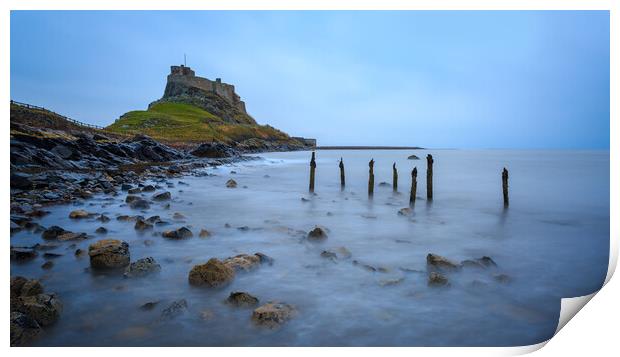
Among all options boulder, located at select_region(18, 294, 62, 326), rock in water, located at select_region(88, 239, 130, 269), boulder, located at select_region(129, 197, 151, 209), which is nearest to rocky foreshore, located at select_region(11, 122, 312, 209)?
boulder, located at select_region(129, 197, 151, 209)

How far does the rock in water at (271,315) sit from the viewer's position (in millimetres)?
4301

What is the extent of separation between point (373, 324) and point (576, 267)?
17.7 ft

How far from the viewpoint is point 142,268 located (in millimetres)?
5719

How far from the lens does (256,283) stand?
5617mm

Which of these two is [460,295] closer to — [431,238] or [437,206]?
[431,238]

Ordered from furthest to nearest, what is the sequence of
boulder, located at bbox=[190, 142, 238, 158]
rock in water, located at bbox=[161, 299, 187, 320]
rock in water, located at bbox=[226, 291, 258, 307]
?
boulder, located at bbox=[190, 142, 238, 158] < rock in water, located at bbox=[226, 291, 258, 307] < rock in water, located at bbox=[161, 299, 187, 320]

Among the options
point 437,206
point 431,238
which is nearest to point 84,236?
point 431,238

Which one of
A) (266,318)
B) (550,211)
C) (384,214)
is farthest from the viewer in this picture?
(550,211)

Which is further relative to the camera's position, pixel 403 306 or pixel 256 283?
pixel 256 283

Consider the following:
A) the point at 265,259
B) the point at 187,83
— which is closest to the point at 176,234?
the point at 265,259

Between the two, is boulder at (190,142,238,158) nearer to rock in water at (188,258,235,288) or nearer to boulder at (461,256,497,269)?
rock in water at (188,258,235,288)

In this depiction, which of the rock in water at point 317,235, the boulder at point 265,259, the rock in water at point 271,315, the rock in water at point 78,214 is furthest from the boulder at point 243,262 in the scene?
the rock in water at point 78,214

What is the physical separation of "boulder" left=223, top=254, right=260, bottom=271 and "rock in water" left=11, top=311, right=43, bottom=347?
2562 mm

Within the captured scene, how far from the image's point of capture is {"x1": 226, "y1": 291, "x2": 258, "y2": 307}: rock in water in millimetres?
4740
